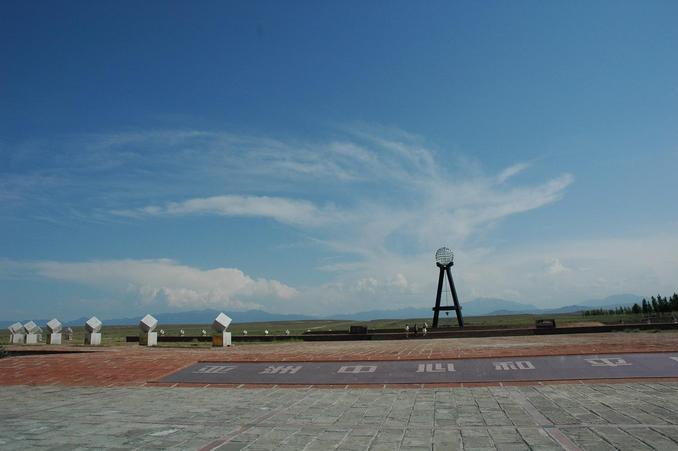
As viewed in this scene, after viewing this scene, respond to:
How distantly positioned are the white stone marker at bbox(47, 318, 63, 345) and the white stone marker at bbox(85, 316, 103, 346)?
4.13 m

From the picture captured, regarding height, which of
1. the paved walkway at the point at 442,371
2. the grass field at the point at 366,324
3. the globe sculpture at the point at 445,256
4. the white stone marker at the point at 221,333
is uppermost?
the globe sculpture at the point at 445,256

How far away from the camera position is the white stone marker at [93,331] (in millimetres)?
21188

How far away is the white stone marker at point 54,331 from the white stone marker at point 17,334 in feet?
7.68

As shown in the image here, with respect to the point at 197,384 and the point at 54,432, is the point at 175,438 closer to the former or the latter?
the point at 54,432

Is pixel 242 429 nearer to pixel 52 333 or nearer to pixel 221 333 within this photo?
pixel 221 333

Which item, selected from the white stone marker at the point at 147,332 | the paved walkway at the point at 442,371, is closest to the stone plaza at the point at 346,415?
the paved walkway at the point at 442,371

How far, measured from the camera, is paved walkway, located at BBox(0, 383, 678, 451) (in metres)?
5.29

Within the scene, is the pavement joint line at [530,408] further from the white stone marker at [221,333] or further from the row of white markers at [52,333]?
the row of white markers at [52,333]

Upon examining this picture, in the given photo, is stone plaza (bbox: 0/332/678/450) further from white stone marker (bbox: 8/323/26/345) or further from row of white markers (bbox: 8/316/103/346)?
white stone marker (bbox: 8/323/26/345)

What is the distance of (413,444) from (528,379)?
15.2 ft

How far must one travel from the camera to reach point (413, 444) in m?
5.19

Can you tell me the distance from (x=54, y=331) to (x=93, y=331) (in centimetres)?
506

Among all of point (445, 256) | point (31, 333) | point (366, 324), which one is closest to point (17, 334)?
point (31, 333)

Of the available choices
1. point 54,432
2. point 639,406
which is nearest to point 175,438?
point 54,432
